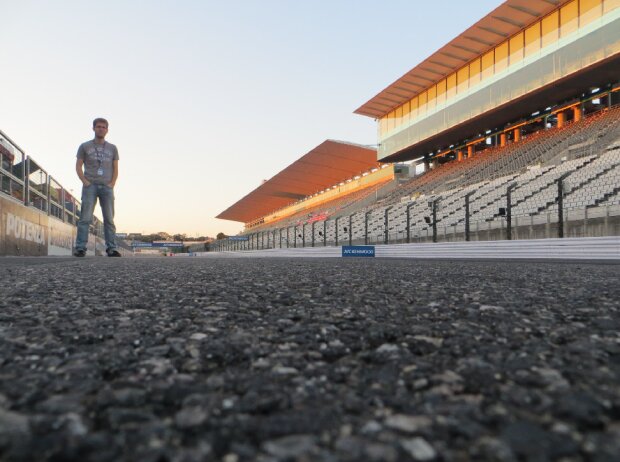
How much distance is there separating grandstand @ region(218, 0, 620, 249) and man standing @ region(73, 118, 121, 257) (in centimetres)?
976

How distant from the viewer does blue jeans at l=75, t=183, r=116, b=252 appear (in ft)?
26.3

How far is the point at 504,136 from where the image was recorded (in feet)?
101

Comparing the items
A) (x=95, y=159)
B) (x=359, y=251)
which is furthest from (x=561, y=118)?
(x=95, y=159)

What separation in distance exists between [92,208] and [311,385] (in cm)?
833

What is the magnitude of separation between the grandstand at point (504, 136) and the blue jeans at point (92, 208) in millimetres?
9710

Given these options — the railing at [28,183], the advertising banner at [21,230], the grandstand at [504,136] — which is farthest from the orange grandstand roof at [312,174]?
the advertising banner at [21,230]

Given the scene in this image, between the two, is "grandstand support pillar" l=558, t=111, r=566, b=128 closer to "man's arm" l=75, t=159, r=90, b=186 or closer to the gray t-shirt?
the gray t-shirt

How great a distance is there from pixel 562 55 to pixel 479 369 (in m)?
27.1

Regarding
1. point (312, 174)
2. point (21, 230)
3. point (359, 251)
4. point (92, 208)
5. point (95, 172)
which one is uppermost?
point (312, 174)

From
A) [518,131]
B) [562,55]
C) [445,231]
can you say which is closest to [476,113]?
[518,131]

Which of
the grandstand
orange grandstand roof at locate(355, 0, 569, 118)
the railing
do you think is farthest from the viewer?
orange grandstand roof at locate(355, 0, 569, 118)

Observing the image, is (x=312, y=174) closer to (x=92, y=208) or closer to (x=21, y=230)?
(x=21, y=230)

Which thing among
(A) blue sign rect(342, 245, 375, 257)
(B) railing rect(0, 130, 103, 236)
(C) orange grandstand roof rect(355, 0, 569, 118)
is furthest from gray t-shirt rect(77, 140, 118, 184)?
(C) orange grandstand roof rect(355, 0, 569, 118)

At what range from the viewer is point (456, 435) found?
2.24 ft
